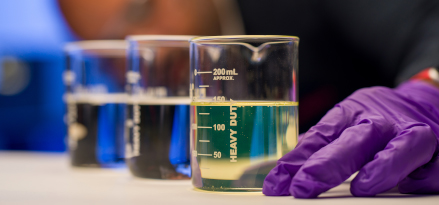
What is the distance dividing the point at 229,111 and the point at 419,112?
1.40 ft

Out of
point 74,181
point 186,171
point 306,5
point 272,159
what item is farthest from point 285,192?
point 306,5

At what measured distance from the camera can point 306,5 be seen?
2029mm

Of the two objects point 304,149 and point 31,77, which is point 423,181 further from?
point 31,77

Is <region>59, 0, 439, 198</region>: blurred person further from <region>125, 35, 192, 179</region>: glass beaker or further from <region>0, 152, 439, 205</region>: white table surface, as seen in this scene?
<region>125, 35, 192, 179</region>: glass beaker

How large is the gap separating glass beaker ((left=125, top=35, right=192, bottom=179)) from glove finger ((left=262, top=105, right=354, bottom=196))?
289 millimetres

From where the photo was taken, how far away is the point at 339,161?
760 mm

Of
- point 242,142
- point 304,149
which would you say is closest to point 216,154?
point 242,142

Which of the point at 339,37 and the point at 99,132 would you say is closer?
the point at 99,132

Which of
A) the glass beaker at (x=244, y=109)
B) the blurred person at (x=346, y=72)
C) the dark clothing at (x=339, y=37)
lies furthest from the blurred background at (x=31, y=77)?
the glass beaker at (x=244, y=109)

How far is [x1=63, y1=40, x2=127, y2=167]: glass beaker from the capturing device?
1.34 m

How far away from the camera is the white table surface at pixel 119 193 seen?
778 mm

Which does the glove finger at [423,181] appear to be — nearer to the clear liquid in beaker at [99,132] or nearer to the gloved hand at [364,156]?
the gloved hand at [364,156]

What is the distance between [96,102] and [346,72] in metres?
1.14

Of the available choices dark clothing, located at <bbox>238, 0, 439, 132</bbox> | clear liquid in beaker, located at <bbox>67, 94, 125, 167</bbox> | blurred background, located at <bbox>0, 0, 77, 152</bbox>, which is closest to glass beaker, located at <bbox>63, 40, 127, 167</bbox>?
clear liquid in beaker, located at <bbox>67, 94, 125, 167</bbox>
